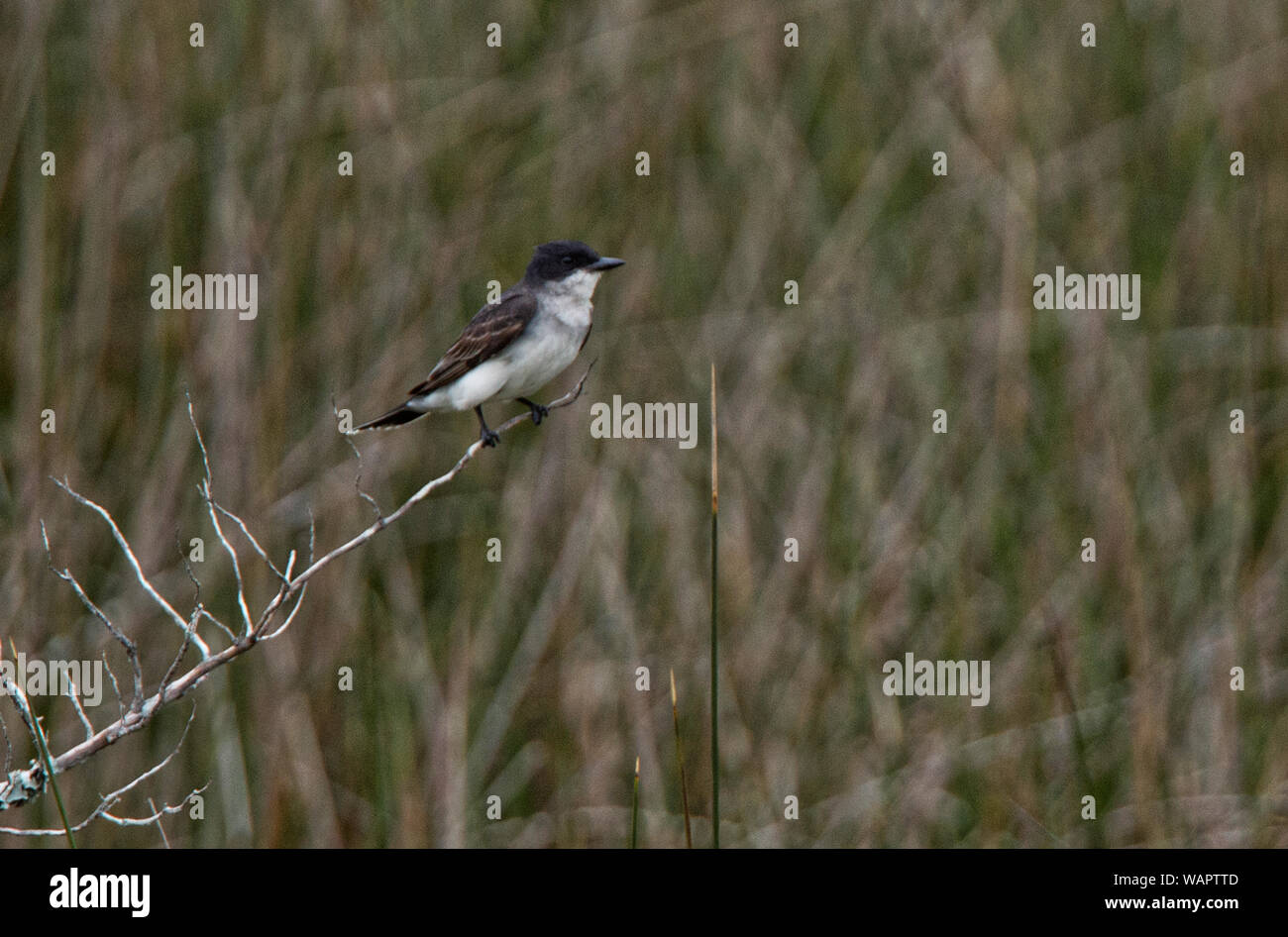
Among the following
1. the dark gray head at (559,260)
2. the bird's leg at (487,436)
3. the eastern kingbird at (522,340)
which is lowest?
the bird's leg at (487,436)

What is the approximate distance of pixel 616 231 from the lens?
585cm

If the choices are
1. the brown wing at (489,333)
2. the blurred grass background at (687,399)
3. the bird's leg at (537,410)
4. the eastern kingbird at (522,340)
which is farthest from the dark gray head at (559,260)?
the blurred grass background at (687,399)

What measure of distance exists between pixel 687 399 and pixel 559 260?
55.6 inches

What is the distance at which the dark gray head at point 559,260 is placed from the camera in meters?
4.50

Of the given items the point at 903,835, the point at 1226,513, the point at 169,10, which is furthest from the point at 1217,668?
the point at 169,10

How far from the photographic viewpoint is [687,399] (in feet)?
19.1

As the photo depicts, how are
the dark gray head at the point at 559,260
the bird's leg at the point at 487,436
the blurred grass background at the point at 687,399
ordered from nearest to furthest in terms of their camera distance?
the bird's leg at the point at 487,436 → the dark gray head at the point at 559,260 → the blurred grass background at the point at 687,399

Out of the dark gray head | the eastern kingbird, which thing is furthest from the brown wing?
the dark gray head

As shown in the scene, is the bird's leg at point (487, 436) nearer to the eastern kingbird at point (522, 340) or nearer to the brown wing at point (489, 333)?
the eastern kingbird at point (522, 340)

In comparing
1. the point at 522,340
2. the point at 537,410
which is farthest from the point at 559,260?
the point at 537,410

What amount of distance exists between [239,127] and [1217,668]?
14.8ft
